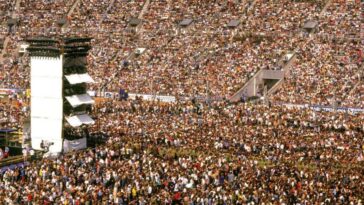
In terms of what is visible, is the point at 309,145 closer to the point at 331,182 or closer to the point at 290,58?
the point at 331,182

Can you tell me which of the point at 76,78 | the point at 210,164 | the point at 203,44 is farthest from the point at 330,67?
the point at 210,164

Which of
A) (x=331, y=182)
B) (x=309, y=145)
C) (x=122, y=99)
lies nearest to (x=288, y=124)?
(x=309, y=145)

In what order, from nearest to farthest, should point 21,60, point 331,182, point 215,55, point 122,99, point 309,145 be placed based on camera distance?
point 331,182
point 309,145
point 122,99
point 215,55
point 21,60

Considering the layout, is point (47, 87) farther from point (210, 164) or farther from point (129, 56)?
point (129, 56)

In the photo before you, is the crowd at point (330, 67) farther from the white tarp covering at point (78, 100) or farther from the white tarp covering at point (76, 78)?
the white tarp covering at point (76, 78)

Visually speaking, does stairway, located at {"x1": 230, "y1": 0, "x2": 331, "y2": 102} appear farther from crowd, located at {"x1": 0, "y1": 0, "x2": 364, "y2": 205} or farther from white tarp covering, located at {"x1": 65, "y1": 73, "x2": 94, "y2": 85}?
white tarp covering, located at {"x1": 65, "y1": 73, "x2": 94, "y2": 85}

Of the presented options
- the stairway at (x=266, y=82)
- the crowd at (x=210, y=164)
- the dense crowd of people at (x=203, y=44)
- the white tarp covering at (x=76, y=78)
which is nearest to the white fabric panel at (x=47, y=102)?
the white tarp covering at (x=76, y=78)
